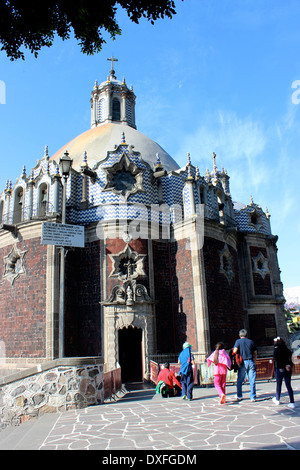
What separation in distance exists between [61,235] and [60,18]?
672cm

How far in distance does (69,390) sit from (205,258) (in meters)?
10.5

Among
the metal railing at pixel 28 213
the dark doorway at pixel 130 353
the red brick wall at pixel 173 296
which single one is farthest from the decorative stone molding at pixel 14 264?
the red brick wall at pixel 173 296

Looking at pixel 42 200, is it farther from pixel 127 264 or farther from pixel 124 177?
pixel 127 264

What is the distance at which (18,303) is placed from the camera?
17.5m

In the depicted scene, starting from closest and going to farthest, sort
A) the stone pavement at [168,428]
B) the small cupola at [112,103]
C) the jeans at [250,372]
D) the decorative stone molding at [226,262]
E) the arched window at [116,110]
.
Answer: the stone pavement at [168,428]
the jeans at [250,372]
the decorative stone molding at [226,262]
the small cupola at [112,103]
the arched window at [116,110]

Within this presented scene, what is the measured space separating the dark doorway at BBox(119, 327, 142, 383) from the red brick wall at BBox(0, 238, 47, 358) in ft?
11.9

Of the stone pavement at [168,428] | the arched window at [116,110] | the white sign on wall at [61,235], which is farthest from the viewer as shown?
the arched window at [116,110]

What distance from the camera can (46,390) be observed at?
29.6 feet

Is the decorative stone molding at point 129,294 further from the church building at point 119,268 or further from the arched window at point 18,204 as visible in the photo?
the arched window at point 18,204

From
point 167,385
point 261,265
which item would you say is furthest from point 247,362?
point 261,265

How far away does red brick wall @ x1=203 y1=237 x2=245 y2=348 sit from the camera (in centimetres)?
1750

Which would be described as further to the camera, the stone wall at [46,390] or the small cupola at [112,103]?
the small cupola at [112,103]

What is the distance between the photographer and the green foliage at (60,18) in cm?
574

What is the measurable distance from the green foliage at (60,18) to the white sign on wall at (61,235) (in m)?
5.88
